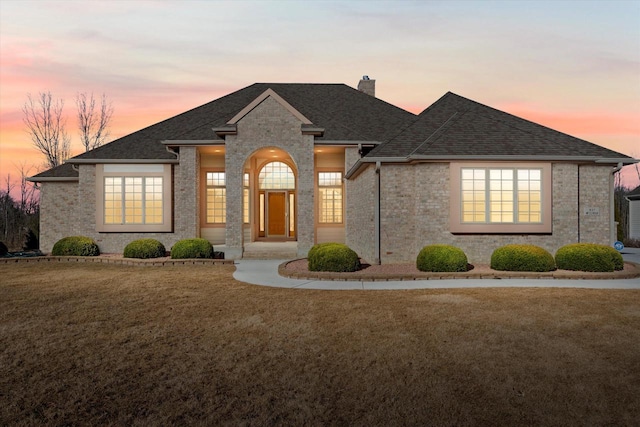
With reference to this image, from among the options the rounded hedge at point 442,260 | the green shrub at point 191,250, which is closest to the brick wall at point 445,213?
the rounded hedge at point 442,260

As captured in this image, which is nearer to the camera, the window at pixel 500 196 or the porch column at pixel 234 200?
the window at pixel 500 196

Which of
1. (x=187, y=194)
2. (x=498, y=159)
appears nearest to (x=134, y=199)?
(x=187, y=194)

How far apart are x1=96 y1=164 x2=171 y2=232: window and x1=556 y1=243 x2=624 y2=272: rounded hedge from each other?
1565 centimetres

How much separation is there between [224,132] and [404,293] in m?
11.0

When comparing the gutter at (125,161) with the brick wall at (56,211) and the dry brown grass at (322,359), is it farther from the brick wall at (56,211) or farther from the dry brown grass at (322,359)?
the dry brown grass at (322,359)

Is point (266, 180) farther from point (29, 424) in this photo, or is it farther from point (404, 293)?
point (29, 424)

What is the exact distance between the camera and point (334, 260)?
42.6 feet

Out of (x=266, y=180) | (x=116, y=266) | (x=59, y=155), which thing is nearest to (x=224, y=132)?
(x=266, y=180)

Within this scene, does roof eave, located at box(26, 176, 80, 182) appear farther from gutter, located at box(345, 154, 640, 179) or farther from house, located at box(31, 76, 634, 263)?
gutter, located at box(345, 154, 640, 179)

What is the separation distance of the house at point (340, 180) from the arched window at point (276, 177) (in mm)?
49

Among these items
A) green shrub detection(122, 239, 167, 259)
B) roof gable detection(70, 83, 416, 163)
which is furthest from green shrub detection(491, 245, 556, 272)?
green shrub detection(122, 239, 167, 259)

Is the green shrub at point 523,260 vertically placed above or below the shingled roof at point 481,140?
below

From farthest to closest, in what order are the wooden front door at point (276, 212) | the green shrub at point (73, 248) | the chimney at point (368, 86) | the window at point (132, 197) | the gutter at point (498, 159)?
1. the chimney at point (368, 86)
2. the wooden front door at point (276, 212)
3. the window at point (132, 197)
4. the green shrub at point (73, 248)
5. the gutter at point (498, 159)

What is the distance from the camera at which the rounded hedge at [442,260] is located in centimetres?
1273
